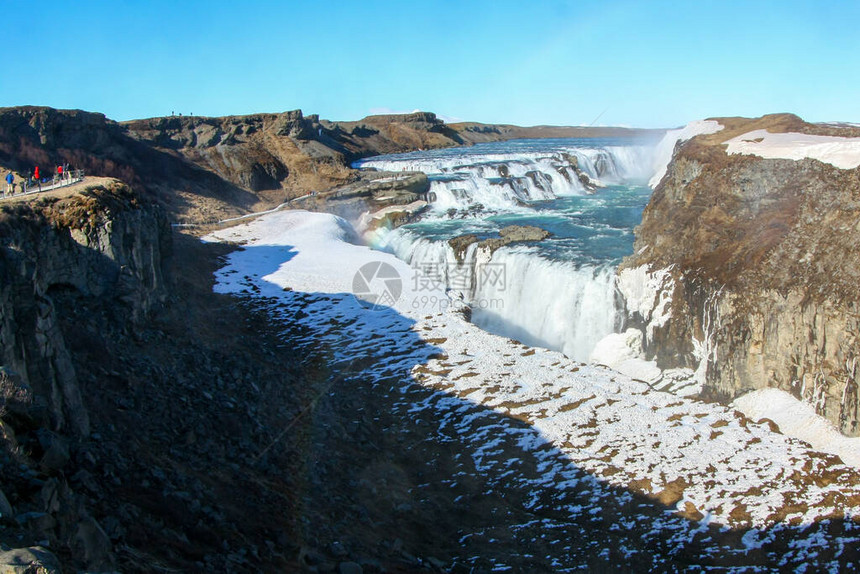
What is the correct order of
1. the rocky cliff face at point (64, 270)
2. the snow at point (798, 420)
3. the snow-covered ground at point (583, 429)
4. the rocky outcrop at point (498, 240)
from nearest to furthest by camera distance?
the rocky cliff face at point (64, 270) < the snow-covered ground at point (583, 429) < the snow at point (798, 420) < the rocky outcrop at point (498, 240)

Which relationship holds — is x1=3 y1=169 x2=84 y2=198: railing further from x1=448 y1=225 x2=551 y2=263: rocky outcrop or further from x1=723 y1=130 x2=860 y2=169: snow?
x1=723 y1=130 x2=860 y2=169: snow

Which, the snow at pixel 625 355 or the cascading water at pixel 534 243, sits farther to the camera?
the cascading water at pixel 534 243

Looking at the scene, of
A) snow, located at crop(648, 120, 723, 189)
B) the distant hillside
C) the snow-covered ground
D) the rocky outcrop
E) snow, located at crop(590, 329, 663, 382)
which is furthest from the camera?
snow, located at crop(648, 120, 723, 189)

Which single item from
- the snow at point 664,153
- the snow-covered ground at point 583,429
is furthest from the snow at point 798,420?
the snow at point 664,153

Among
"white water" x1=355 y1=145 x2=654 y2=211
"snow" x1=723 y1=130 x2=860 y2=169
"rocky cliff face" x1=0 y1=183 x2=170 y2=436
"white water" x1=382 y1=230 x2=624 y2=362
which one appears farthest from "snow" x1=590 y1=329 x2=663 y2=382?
"white water" x1=355 y1=145 x2=654 y2=211

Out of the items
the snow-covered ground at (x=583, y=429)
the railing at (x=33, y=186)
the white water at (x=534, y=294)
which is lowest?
the snow-covered ground at (x=583, y=429)

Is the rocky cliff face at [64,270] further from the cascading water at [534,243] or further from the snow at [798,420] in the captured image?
the snow at [798,420]

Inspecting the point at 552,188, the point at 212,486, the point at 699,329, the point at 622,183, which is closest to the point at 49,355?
the point at 212,486
